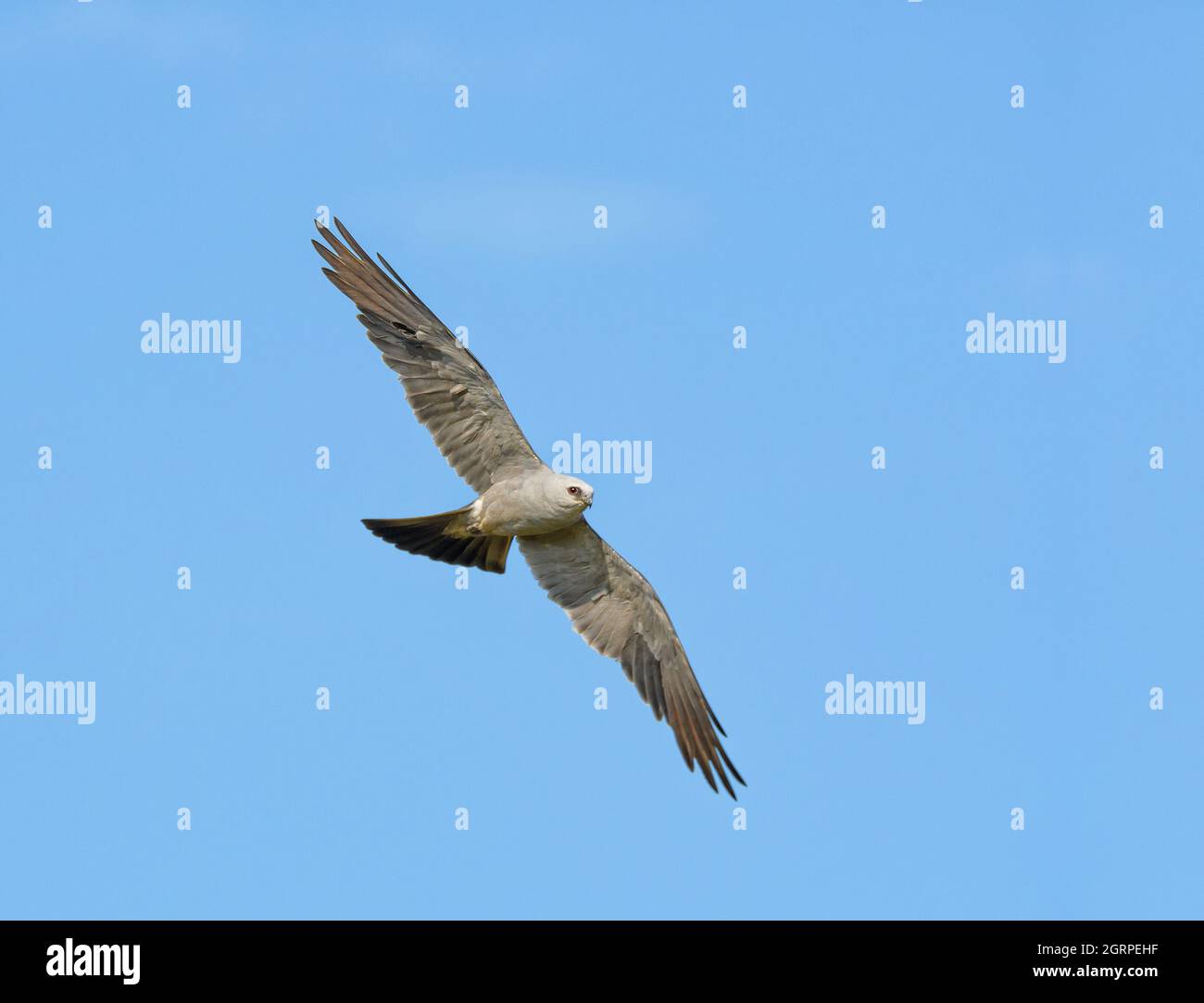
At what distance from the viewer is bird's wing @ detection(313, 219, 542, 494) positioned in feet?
57.7

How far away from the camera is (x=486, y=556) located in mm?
18234

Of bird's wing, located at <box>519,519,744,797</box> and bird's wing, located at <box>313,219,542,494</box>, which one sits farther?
bird's wing, located at <box>519,519,744,797</box>

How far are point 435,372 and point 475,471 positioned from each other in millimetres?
1125

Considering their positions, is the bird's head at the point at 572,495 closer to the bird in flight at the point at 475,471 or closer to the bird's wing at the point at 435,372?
the bird in flight at the point at 475,471

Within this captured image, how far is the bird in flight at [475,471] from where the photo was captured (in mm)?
17578

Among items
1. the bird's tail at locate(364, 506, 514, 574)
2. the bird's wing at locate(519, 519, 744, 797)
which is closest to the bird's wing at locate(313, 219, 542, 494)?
the bird's tail at locate(364, 506, 514, 574)

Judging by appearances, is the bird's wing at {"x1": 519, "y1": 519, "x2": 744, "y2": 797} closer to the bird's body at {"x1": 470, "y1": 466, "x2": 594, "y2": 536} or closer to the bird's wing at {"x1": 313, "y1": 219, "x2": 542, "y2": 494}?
the bird's body at {"x1": 470, "y1": 466, "x2": 594, "y2": 536}

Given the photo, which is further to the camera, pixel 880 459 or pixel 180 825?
pixel 880 459

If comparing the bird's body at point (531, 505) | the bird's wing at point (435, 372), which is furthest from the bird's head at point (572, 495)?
the bird's wing at point (435, 372)

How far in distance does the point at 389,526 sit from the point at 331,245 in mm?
2983

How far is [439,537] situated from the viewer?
17.9 meters

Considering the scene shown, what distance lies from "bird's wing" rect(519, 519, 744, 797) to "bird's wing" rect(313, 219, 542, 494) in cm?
121
